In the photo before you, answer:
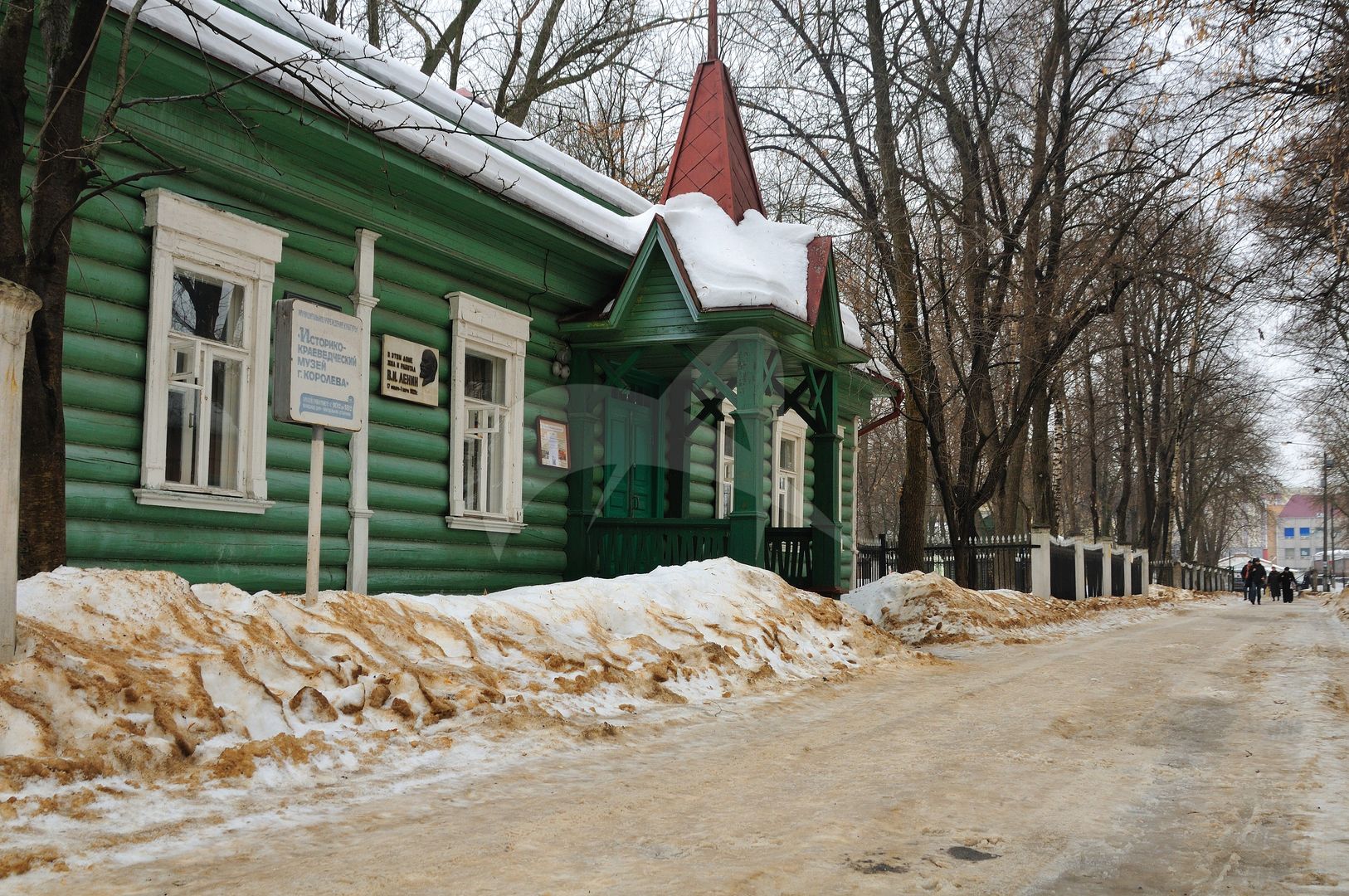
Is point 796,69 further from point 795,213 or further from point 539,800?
point 539,800

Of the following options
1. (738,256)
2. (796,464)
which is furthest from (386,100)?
(796,464)

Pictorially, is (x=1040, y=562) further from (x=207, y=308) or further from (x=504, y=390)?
(x=207, y=308)

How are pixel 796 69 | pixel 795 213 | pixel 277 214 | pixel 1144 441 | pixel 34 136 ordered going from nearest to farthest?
pixel 34 136 < pixel 277 214 < pixel 796 69 < pixel 795 213 < pixel 1144 441

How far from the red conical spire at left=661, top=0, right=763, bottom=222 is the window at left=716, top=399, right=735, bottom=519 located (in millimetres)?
2738

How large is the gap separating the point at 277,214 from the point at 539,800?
571 centimetres

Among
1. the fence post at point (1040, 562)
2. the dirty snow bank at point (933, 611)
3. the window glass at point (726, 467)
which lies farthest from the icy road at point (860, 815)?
the fence post at point (1040, 562)

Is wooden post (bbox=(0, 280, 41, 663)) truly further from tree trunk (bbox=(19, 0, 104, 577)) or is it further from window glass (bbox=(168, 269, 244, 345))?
window glass (bbox=(168, 269, 244, 345))

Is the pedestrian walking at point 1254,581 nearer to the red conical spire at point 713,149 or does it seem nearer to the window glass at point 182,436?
the red conical spire at point 713,149

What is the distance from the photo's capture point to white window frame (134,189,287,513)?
768 centimetres

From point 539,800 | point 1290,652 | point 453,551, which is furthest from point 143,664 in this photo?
point 1290,652

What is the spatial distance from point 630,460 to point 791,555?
2171 millimetres

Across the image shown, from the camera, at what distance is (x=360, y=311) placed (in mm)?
9461

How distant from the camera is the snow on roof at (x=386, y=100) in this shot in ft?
24.3

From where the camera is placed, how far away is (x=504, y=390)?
1142 cm
